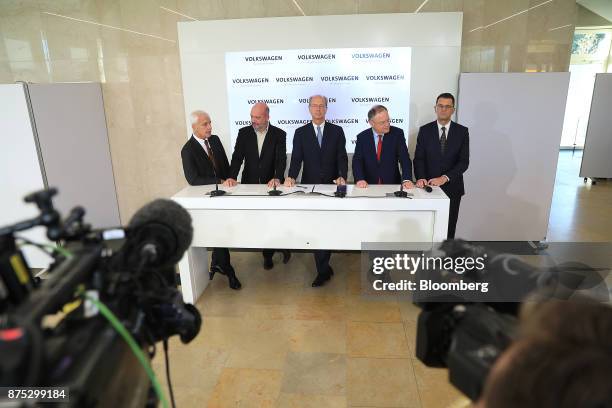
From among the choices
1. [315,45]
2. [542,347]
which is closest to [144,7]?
[315,45]

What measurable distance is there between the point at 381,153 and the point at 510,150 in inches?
67.5

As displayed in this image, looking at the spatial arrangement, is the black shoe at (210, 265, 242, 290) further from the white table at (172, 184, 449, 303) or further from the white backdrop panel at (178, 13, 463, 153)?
the white backdrop panel at (178, 13, 463, 153)

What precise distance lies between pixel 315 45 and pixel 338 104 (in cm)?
72

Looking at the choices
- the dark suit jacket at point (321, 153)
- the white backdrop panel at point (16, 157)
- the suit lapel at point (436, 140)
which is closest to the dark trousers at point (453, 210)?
the suit lapel at point (436, 140)

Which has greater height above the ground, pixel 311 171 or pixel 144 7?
pixel 144 7

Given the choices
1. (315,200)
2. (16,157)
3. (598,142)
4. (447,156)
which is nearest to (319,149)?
(315,200)

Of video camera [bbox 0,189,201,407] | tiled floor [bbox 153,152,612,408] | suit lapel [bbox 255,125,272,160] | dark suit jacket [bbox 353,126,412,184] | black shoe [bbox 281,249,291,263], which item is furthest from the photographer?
black shoe [bbox 281,249,291,263]

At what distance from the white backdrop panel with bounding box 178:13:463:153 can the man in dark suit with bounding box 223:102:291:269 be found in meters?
0.78

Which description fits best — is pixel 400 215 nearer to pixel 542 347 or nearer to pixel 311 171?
pixel 311 171

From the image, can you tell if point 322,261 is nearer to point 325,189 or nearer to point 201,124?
point 325,189

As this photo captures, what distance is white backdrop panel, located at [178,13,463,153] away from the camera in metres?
4.30

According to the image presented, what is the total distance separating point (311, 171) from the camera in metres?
4.00

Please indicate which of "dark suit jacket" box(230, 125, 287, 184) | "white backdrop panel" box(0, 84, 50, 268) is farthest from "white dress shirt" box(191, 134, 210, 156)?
"white backdrop panel" box(0, 84, 50, 268)

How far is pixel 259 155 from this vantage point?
4047mm
